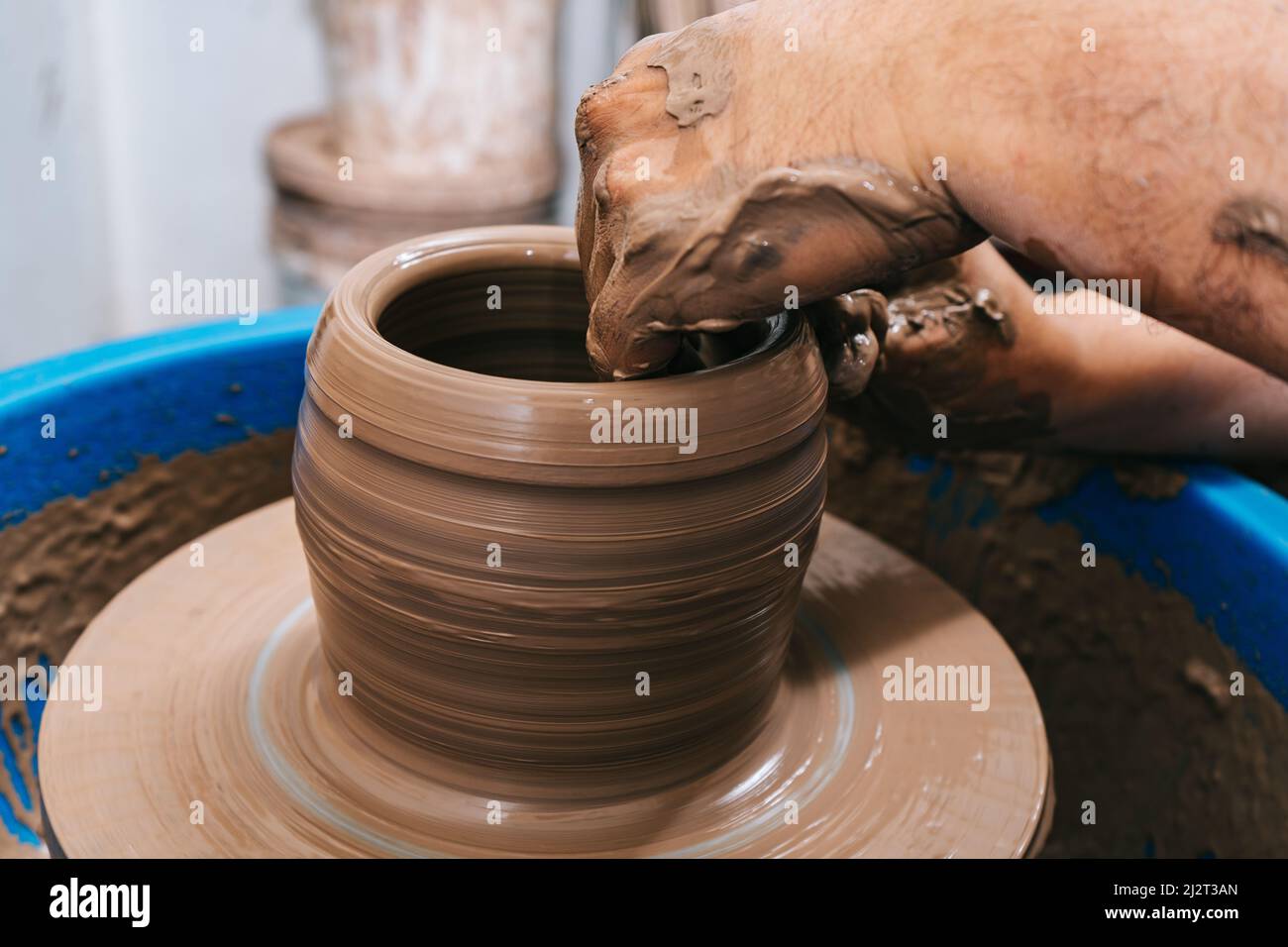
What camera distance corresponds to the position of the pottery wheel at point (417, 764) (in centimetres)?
98

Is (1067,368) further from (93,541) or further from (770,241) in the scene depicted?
(93,541)

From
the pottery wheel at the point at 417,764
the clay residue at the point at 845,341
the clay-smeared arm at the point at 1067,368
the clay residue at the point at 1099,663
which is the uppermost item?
the clay residue at the point at 845,341

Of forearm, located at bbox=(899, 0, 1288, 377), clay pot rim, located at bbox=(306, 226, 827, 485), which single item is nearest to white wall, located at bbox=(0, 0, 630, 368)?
clay pot rim, located at bbox=(306, 226, 827, 485)

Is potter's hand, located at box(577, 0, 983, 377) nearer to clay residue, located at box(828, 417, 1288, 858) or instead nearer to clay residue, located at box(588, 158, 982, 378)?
clay residue, located at box(588, 158, 982, 378)

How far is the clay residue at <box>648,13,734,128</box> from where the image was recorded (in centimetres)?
92

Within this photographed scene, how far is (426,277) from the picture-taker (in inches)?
44.0

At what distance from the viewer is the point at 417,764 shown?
101cm

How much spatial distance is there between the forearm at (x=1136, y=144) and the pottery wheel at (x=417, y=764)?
439mm

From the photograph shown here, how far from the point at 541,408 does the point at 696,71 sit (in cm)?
29

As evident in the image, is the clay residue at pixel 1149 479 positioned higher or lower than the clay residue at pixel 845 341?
lower

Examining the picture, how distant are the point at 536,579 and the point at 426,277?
1.18ft

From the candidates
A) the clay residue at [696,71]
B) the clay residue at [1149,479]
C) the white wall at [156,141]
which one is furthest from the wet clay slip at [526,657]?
the white wall at [156,141]

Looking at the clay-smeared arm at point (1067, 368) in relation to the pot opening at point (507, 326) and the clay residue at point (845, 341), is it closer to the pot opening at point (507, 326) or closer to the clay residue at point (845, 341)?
the clay residue at point (845, 341)
